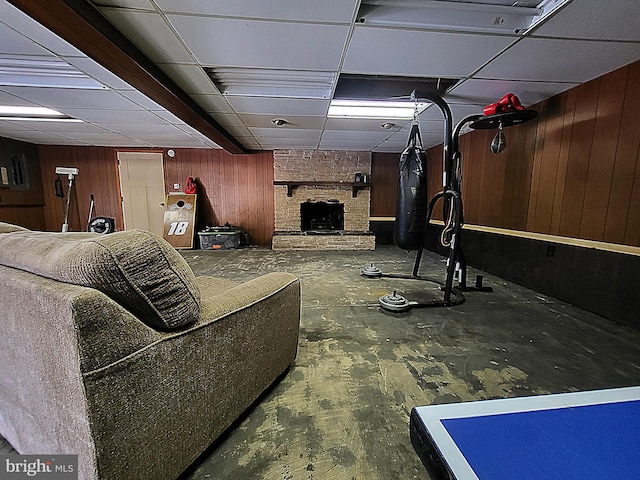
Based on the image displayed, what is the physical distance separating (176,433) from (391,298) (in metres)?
2.14

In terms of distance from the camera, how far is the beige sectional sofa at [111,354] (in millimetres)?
751

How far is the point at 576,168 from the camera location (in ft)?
9.53

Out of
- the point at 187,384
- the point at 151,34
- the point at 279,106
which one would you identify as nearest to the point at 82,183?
the point at 279,106

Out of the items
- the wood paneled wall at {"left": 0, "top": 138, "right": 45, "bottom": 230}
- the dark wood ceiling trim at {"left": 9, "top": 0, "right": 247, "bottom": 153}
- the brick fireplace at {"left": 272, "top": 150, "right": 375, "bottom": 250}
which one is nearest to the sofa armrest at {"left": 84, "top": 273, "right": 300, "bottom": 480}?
the dark wood ceiling trim at {"left": 9, "top": 0, "right": 247, "bottom": 153}

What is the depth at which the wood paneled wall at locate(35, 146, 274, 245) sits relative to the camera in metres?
6.23

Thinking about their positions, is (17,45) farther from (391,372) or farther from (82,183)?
(82,183)

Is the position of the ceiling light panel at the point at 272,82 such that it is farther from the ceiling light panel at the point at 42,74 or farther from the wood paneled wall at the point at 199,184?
the wood paneled wall at the point at 199,184

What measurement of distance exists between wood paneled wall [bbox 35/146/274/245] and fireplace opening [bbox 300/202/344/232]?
82cm

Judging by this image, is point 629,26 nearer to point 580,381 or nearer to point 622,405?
point 580,381

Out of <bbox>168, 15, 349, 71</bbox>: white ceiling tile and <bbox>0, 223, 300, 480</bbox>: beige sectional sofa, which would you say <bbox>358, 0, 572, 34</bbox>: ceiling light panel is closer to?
<bbox>168, 15, 349, 71</bbox>: white ceiling tile

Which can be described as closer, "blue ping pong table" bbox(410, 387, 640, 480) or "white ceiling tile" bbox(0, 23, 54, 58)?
"blue ping pong table" bbox(410, 387, 640, 480)

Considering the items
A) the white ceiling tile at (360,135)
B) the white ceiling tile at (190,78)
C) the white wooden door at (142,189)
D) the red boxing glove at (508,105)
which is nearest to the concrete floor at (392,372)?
the red boxing glove at (508,105)

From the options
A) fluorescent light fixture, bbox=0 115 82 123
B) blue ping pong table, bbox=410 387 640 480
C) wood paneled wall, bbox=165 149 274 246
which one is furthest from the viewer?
wood paneled wall, bbox=165 149 274 246

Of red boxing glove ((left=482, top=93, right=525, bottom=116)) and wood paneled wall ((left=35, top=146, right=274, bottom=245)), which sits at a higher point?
red boxing glove ((left=482, top=93, right=525, bottom=116))
